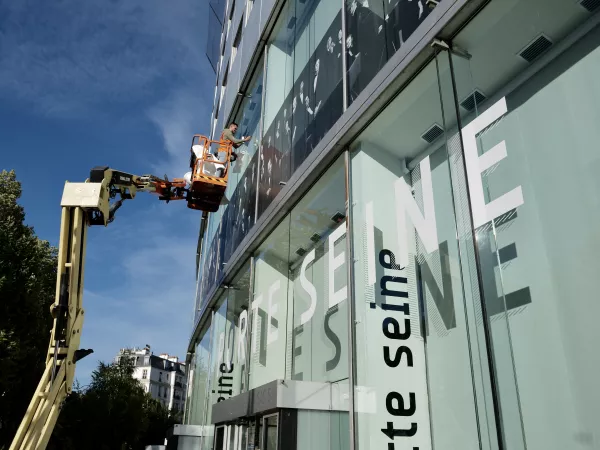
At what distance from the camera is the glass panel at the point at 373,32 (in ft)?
19.7

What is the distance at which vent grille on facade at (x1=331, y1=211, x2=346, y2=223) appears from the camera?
7.20 m

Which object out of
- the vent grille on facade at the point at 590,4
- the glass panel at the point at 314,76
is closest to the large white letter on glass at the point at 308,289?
the glass panel at the point at 314,76

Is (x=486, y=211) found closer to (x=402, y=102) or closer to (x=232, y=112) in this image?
(x=402, y=102)

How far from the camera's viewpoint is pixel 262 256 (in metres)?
10.9

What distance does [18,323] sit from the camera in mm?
18391

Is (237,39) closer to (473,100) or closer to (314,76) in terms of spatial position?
(314,76)

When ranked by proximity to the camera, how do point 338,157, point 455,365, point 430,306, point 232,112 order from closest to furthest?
point 455,365
point 430,306
point 338,157
point 232,112

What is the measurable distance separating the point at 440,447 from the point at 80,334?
642cm

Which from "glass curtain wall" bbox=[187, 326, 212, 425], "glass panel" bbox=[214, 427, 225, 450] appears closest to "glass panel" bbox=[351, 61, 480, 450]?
"glass panel" bbox=[214, 427, 225, 450]

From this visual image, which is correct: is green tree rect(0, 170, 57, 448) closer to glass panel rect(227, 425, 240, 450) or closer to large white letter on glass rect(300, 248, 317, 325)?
glass panel rect(227, 425, 240, 450)

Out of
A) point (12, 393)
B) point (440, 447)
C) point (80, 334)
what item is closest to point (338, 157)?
point (440, 447)

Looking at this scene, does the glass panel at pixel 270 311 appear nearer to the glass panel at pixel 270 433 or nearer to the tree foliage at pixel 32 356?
the glass panel at pixel 270 433

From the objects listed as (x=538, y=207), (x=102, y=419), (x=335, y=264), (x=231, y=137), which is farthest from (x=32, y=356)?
(x=538, y=207)

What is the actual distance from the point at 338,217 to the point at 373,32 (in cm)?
250
